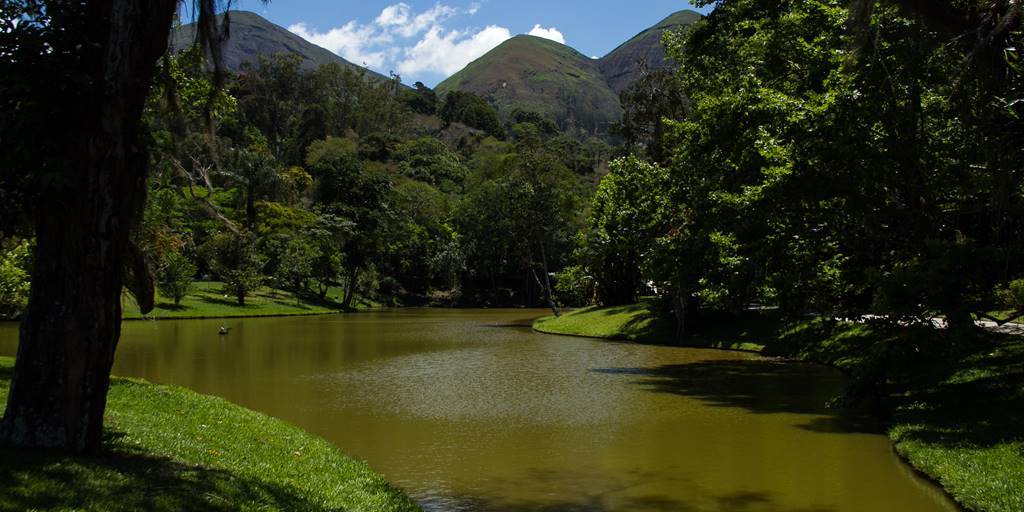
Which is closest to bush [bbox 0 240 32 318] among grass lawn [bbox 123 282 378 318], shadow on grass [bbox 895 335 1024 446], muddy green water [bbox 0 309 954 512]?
muddy green water [bbox 0 309 954 512]

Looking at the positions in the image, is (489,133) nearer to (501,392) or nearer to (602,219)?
(602,219)

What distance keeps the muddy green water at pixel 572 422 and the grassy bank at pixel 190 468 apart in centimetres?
136

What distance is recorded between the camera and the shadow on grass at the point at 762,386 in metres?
15.8

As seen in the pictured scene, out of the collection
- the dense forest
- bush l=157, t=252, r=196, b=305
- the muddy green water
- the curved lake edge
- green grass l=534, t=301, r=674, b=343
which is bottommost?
the muddy green water

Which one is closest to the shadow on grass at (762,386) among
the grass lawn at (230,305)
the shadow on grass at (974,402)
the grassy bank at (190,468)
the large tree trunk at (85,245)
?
the shadow on grass at (974,402)

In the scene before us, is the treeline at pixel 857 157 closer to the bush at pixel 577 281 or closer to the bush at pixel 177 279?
the bush at pixel 577 281

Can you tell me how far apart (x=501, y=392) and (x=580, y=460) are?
25.1 ft

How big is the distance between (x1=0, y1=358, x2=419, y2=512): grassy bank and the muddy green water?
1364mm

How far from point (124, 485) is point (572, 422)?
34.6 feet

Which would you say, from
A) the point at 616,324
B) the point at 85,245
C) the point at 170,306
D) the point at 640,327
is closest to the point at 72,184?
the point at 85,245

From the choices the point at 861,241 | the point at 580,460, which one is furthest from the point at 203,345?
the point at 861,241

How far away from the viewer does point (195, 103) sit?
726 inches

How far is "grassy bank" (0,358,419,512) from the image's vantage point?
622cm

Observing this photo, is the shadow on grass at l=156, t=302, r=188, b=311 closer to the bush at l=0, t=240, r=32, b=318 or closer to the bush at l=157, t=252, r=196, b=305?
the bush at l=157, t=252, r=196, b=305
